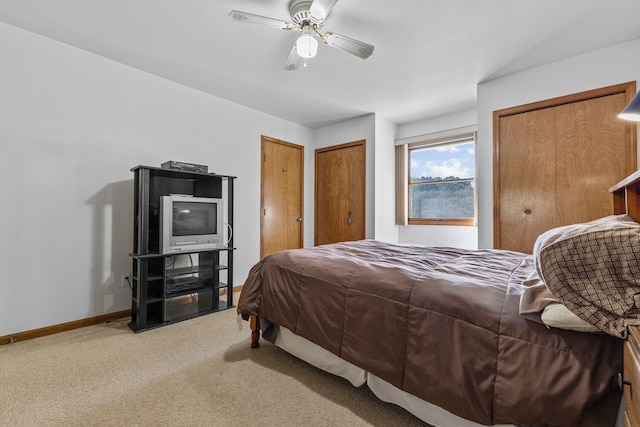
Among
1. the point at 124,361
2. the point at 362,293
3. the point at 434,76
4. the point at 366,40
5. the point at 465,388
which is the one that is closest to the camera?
the point at 465,388

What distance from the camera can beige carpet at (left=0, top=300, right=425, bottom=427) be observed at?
1.39 metres

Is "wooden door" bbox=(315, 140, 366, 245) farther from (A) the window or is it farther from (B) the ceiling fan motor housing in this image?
(B) the ceiling fan motor housing

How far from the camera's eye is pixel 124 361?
1940mm

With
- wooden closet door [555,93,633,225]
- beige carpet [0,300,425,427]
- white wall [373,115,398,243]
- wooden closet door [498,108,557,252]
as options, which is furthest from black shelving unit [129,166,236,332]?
wooden closet door [555,93,633,225]

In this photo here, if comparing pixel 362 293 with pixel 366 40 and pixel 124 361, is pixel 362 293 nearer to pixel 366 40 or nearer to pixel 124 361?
pixel 124 361

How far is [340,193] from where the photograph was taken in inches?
177

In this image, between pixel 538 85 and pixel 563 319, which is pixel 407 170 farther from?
pixel 563 319

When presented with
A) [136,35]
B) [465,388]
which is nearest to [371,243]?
[465,388]

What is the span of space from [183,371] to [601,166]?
12.1ft

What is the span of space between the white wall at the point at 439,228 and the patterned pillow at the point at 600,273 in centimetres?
325

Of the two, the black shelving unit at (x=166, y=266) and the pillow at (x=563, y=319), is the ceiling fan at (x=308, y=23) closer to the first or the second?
the black shelving unit at (x=166, y=266)

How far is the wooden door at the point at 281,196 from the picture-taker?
411 cm

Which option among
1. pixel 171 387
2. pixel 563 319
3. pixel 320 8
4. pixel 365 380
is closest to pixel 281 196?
pixel 320 8

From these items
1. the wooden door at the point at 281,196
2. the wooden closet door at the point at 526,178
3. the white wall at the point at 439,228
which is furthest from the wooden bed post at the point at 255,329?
the white wall at the point at 439,228
